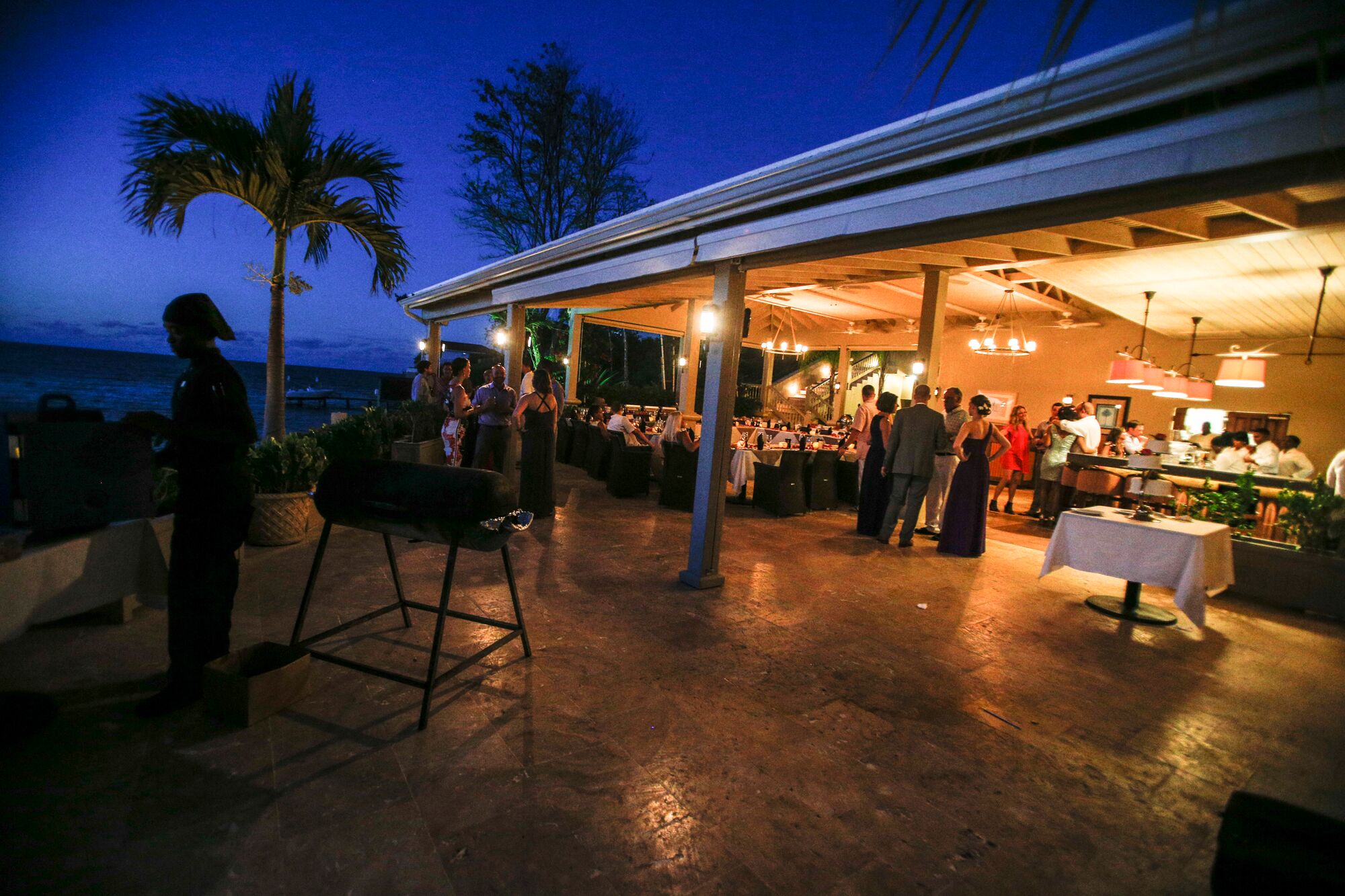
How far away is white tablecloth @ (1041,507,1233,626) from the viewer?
464cm

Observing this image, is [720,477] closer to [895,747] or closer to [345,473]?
[895,747]

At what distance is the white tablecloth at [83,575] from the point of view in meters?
2.87

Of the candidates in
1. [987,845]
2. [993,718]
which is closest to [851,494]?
[993,718]

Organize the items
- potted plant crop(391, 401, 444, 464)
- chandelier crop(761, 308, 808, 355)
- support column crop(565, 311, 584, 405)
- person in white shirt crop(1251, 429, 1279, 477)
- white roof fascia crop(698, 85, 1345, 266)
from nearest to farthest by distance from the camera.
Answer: white roof fascia crop(698, 85, 1345, 266) < person in white shirt crop(1251, 429, 1279, 477) < potted plant crop(391, 401, 444, 464) < support column crop(565, 311, 584, 405) < chandelier crop(761, 308, 808, 355)

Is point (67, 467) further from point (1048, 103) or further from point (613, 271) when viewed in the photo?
point (1048, 103)

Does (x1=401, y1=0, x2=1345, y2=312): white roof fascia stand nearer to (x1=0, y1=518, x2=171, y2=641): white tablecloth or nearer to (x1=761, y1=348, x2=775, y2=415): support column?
(x1=0, y1=518, x2=171, y2=641): white tablecloth

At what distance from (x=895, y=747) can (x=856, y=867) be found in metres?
0.89

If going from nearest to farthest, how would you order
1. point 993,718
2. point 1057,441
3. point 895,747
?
point 895,747 → point 993,718 → point 1057,441

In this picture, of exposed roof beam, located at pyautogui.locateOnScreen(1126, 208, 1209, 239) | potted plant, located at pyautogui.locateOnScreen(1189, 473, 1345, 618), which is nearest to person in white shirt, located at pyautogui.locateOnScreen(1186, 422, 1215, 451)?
potted plant, located at pyautogui.locateOnScreen(1189, 473, 1345, 618)

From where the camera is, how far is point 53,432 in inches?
104

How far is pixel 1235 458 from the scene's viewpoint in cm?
827

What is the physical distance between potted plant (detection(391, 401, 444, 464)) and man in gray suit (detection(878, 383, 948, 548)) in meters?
6.39

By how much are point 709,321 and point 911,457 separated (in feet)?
11.0

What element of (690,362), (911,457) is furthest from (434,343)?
(911,457)
